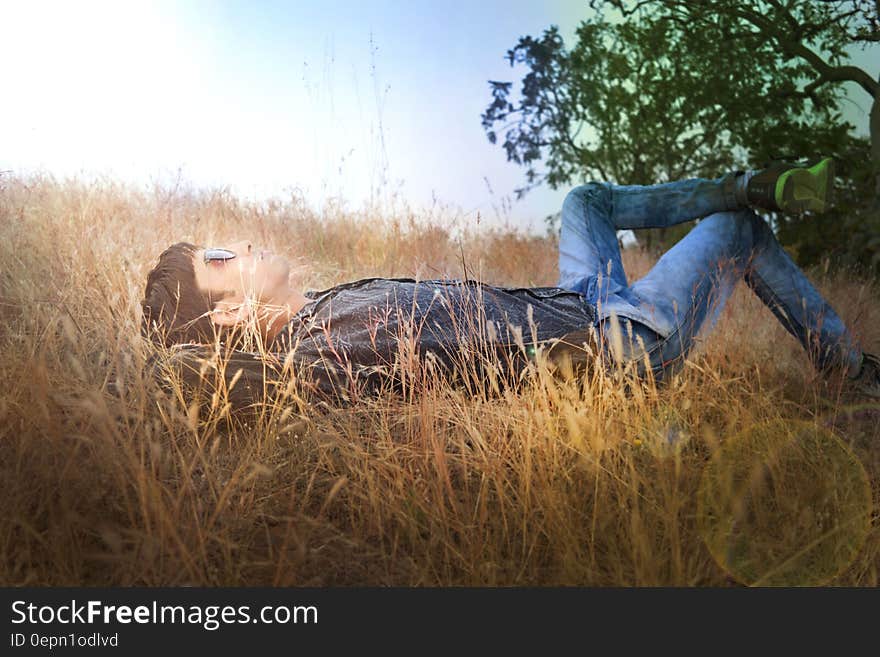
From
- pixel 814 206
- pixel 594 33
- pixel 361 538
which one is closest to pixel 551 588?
pixel 361 538

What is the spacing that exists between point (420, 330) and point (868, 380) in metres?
1.72

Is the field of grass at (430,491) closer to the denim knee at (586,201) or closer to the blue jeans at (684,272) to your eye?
the blue jeans at (684,272)

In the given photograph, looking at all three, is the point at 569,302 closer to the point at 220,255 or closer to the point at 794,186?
the point at 794,186

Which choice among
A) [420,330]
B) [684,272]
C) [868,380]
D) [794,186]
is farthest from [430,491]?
[868,380]

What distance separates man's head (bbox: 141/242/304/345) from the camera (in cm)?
262

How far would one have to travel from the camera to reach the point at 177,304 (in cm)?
264

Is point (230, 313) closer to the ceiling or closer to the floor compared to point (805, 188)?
closer to the floor

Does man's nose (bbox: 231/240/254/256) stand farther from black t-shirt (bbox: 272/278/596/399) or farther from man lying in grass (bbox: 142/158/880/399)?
black t-shirt (bbox: 272/278/596/399)

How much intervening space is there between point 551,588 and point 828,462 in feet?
3.38

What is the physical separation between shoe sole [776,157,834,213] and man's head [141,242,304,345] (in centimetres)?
176

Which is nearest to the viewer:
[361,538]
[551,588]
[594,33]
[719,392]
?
[551,588]

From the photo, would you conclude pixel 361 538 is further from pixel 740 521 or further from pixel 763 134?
pixel 763 134

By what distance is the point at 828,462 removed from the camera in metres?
2.14

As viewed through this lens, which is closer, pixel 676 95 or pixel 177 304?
pixel 177 304
